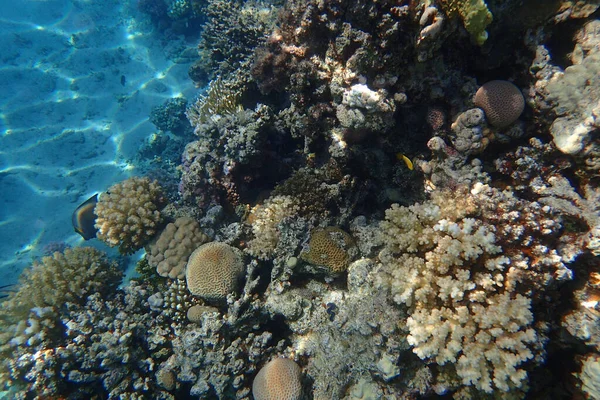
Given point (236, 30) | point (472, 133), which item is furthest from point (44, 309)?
point (236, 30)

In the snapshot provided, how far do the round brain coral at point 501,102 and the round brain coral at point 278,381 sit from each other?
Answer: 389cm

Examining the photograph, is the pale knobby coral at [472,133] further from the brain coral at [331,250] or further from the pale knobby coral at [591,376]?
the pale knobby coral at [591,376]

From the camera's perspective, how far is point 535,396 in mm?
3076

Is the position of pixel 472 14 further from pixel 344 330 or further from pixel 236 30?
pixel 236 30

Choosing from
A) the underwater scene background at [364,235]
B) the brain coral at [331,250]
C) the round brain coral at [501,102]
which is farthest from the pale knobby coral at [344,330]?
the round brain coral at [501,102]

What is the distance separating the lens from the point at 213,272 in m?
4.56

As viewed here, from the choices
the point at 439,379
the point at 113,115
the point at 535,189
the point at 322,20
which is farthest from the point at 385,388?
the point at 113,115

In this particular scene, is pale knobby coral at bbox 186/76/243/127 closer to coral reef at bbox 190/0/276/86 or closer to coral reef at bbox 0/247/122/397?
coral reef at bbox 190/0/276/86

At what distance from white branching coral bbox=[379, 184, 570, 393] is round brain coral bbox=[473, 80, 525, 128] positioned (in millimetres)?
818

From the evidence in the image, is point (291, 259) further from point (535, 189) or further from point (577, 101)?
point (577, 101)

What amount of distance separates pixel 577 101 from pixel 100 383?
6833 mm

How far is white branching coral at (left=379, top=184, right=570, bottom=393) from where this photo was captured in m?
2.78

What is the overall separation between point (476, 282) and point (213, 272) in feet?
11.1

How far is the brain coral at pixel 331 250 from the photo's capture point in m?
4.15
